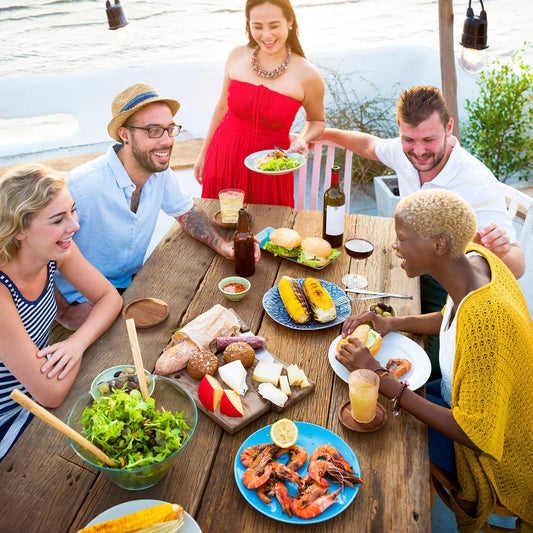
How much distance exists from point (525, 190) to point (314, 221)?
3233 millimetres

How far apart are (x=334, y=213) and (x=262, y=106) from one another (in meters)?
1.33

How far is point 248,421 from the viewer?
157cm

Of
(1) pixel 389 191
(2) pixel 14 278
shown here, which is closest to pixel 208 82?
(1) pixel 389 191

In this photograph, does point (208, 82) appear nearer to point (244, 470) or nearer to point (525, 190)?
point (525, 190)

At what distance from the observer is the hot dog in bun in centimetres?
247

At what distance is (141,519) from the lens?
122cm

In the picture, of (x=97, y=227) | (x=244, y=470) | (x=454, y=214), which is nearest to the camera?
(x=244, y=470)

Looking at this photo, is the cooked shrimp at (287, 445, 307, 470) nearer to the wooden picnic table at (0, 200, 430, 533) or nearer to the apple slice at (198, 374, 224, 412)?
the wooden picnic table at (0, 200, 430, 533)

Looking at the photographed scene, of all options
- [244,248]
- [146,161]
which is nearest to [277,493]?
[244,248]

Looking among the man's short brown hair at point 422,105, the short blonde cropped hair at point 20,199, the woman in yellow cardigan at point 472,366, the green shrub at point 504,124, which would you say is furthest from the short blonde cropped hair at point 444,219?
the green shrub at point 504,124

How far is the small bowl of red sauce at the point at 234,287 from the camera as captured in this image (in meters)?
2.18

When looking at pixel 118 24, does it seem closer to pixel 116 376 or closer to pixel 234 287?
pixel 234 287

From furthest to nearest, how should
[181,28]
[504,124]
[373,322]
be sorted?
[181,28]
[504,124]
[373,322]

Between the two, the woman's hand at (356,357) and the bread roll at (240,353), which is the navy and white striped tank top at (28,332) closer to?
the bread roll at (240,353)
